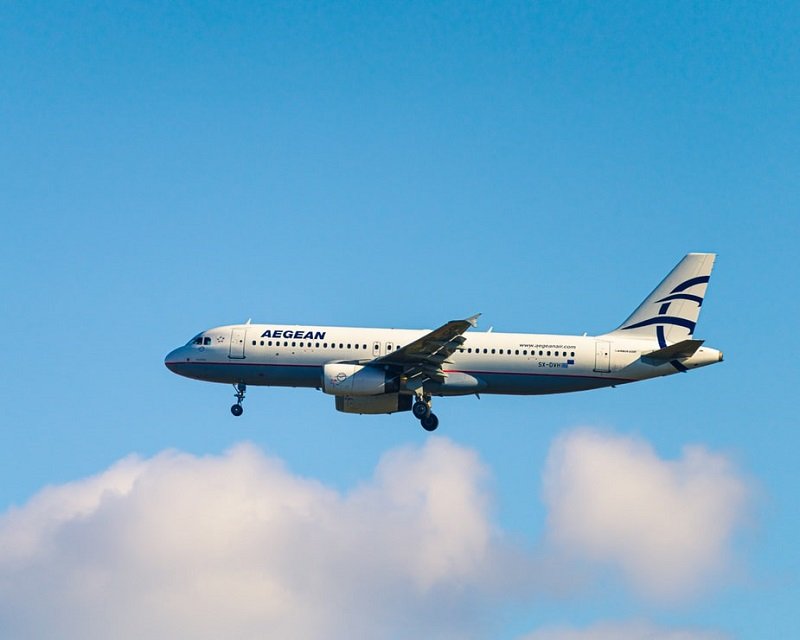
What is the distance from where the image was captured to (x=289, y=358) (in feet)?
223

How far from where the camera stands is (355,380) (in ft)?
217

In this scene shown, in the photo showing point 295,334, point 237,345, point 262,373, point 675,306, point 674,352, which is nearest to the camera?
point 674,352

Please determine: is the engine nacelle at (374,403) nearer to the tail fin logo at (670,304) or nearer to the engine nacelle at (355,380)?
the engine nacelle at (355,380)

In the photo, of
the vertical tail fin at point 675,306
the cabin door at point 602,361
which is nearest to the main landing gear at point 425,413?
the cabin door at point 602,361

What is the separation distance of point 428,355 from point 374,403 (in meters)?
4.52

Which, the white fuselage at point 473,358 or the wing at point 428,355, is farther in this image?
the white fuselage at point 473,358

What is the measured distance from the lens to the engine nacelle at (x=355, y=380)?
6600cm

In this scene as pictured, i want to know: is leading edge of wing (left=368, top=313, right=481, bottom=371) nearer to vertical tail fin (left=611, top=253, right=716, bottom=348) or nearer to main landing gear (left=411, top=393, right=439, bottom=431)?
main landing gear (left=411, top=393, right=439, bottom=431)

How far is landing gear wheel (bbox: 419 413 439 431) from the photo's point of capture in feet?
223

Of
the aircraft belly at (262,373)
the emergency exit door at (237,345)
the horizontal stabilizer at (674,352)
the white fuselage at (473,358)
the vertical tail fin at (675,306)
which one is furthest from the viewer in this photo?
the vertical tail fin at (675,306)

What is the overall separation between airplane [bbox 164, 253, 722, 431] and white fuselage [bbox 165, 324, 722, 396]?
0.17 ft

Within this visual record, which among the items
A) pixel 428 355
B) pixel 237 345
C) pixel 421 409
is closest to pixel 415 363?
pixel 428 355

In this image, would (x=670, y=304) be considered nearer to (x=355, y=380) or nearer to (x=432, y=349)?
(x=432, y=349)

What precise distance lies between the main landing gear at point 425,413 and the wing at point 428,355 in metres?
1.01
